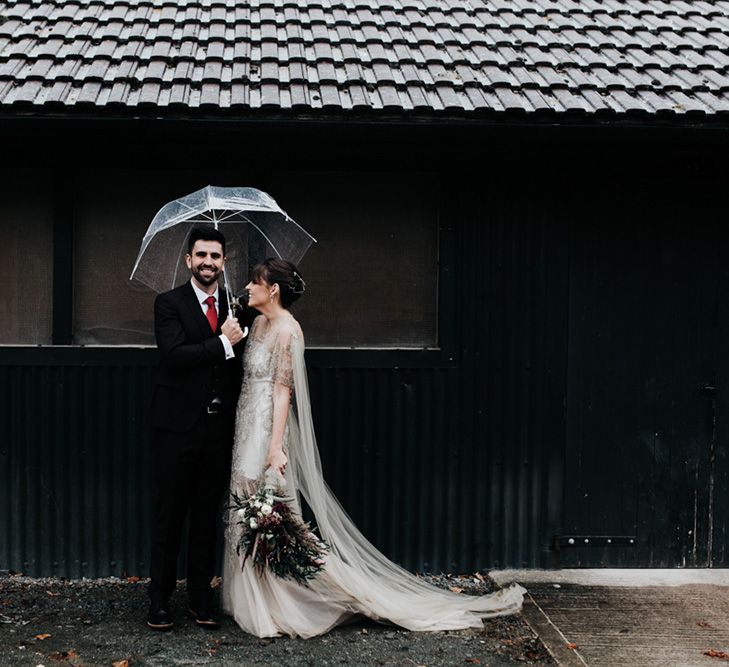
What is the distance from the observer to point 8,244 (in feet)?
21.4

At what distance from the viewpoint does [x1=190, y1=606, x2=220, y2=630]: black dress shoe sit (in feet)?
17.9

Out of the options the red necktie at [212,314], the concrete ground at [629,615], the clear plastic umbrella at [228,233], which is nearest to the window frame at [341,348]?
the clear plastic umbrella at [228,233]

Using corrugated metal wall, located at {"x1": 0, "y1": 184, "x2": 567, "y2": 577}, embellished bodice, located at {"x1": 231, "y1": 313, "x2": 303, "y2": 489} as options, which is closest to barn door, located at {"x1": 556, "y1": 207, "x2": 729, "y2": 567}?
corrugated metal wall, located at {"x1": 0, "y1": 184, "x2": 567, "y2": 577}

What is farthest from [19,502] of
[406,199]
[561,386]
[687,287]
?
[687,287]

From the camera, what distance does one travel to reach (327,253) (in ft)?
21.9

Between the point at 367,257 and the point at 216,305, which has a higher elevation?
the point at 367,257

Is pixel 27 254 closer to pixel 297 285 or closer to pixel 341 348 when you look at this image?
pixel 297 285

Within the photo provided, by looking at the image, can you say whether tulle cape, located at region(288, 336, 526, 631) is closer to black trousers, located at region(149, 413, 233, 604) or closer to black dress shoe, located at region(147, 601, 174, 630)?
black trousers, located at region(149, 413, 233, 604)

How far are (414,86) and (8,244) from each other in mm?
3236

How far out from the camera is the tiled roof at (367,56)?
5.95m

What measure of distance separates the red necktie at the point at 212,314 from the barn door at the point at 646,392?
2.77m

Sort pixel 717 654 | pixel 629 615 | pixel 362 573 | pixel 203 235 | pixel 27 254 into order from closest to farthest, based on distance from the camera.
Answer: pixel 717 654 < pixel 203 235 < pixel 362 573 < pixel 629 615 < pixel 27 254

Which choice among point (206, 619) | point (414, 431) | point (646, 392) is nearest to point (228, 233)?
point (414, 431)

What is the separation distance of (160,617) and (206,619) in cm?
28
